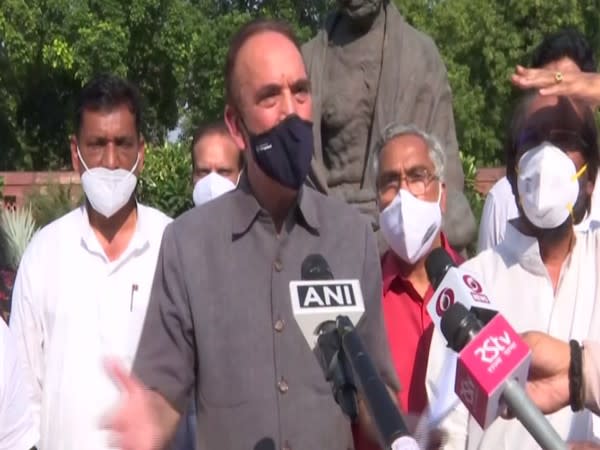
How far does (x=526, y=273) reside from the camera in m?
4.00

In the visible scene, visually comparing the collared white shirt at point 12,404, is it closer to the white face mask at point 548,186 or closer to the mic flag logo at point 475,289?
the white face mask at point 548,186

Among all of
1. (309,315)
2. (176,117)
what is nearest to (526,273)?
(309,315)

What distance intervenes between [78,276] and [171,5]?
3249 centimetres

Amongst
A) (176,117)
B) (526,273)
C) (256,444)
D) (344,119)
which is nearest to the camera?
(256,444)

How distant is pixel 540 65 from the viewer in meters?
6.45

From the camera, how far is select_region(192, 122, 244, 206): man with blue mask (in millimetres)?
6555

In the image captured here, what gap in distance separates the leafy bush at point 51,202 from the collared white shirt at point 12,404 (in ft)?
41.8

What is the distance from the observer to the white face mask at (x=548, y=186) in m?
4.01

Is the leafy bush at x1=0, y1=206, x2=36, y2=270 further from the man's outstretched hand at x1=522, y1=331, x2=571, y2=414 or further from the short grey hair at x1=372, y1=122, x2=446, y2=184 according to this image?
the man's outstretched hand at x1=522, y1=331, x2=571, y2=414

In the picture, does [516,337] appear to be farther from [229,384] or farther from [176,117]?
[176,117]

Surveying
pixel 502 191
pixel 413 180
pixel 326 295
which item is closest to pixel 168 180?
pixel 502 191

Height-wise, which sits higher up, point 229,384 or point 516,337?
point 516,337

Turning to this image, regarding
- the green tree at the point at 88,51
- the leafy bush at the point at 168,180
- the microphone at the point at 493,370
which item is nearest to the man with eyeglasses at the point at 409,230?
the microphone at the point at 493,370

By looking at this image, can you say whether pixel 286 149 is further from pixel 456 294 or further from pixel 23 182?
pixel 23 182
